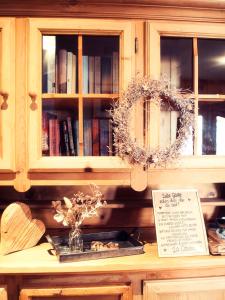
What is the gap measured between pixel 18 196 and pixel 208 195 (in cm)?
107

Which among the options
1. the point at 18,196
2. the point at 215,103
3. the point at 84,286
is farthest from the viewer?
the point at 18,196

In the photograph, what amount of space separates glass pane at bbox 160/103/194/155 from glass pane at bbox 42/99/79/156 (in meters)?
0.41

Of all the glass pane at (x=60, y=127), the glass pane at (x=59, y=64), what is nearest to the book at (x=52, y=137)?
the glass pane at (x=60, y=127)

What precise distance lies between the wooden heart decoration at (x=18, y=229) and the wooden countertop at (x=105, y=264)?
53 mm

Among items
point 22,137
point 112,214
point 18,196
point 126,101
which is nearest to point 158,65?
point 126,101

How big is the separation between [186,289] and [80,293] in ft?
1.54

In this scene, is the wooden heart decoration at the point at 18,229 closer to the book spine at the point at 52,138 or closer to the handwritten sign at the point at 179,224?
the book spine at the point at 52,138

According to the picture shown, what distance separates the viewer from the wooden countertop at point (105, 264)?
1471mm

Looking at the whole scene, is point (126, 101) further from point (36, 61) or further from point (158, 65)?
point (36, 61)

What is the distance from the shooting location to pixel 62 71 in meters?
1.64

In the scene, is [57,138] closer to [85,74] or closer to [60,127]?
[60,127]

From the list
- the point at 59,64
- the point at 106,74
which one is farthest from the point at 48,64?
the point at 106,74

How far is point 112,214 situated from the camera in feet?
6.44

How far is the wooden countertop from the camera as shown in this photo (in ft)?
4.83
